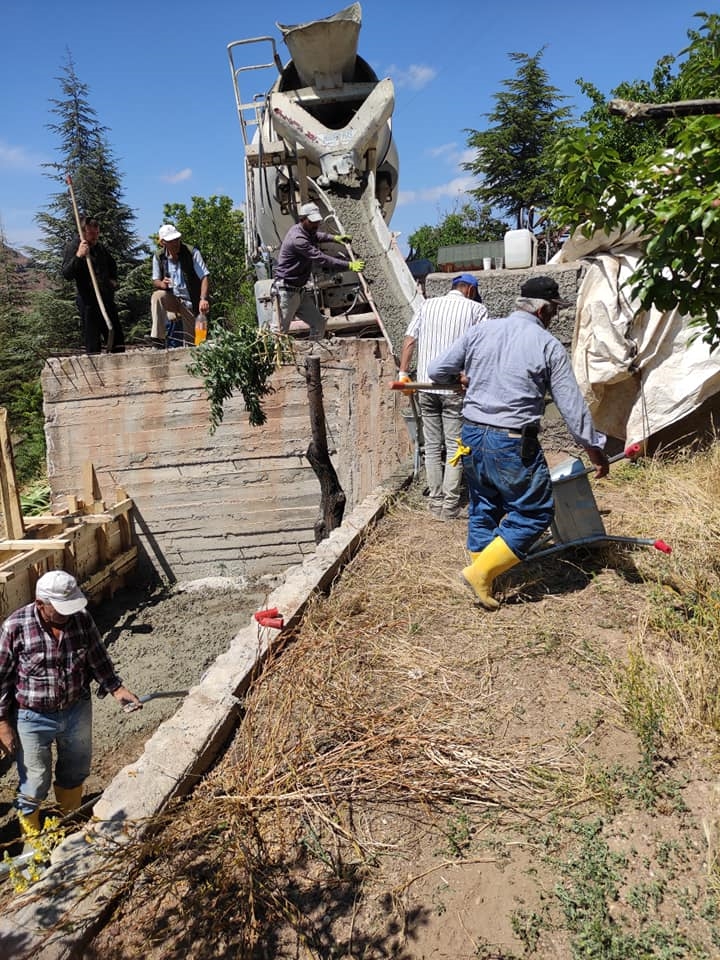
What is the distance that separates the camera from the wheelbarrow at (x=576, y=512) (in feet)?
13.9

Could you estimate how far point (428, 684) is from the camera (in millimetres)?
3424

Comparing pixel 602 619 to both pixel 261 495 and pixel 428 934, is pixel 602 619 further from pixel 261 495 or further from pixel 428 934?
pixel 261 495

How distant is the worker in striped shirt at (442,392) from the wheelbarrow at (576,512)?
1.37 meters

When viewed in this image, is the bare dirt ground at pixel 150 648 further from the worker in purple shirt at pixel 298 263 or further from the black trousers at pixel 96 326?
the worker in purple shirt at pixel 298 263

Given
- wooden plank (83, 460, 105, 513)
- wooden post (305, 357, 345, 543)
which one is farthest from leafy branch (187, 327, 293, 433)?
wooden plank (83, 460, 105, 513)

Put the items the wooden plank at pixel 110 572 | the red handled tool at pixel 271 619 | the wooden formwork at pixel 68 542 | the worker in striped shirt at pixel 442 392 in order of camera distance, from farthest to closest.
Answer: the wooden plank at pixel 110 572 → the wooden formwork at pixel 68 542 → the worker in striped shirt at pixel 442 392 → the red handled tool at pixel 271 619

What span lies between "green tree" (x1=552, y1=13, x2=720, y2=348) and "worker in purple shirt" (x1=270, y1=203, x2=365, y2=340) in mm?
4500

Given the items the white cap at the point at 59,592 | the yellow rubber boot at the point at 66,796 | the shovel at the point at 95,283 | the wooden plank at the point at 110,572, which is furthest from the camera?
the wooden plank at the point at 110,572

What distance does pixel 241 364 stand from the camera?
8.28 m

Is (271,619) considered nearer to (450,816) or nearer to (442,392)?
(450,816)

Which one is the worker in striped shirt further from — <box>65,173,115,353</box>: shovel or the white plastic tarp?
<box>65,173,115,353</box>: shovel

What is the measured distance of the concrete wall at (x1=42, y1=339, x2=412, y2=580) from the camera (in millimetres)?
8969

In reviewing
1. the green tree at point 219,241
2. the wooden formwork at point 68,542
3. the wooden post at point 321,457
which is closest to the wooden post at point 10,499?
the wooden formwork at point 68,542

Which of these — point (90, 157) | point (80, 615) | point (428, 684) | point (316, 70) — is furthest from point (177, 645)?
point (90, 157)
